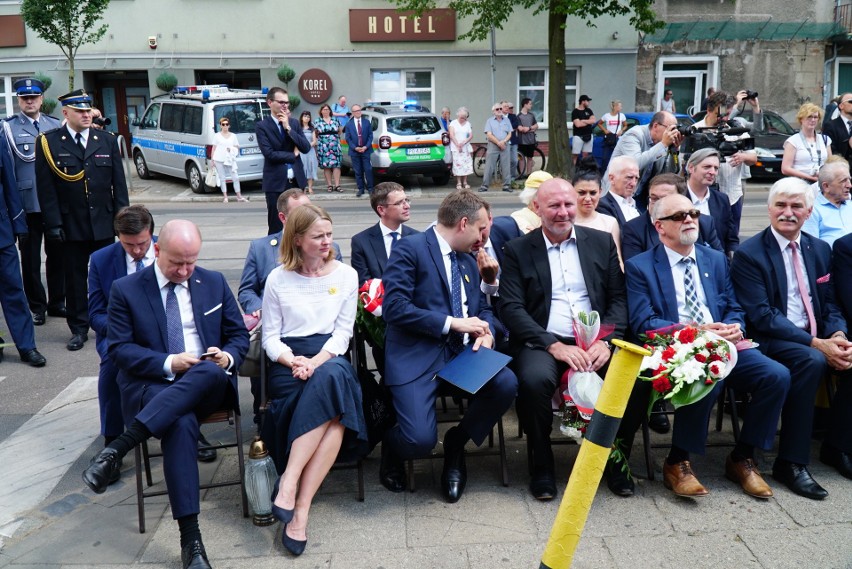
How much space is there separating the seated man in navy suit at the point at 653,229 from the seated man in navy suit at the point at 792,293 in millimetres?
590

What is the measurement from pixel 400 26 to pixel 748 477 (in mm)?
22789

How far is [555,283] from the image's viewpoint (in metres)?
5.12

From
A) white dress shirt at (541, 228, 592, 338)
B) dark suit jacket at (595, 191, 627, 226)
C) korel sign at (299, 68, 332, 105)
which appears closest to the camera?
white dress shirt at (541, 228, 592, 338)

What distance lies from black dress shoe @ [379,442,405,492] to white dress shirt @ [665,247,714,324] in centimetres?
186

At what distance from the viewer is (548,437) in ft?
15.6

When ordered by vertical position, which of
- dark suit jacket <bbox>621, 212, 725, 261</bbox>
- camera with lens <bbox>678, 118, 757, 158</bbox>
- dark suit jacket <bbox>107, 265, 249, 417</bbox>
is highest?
camera with lens <bbox>678, 118, 757, 158</bbox>

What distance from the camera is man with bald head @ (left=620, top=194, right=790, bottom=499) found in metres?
4.69

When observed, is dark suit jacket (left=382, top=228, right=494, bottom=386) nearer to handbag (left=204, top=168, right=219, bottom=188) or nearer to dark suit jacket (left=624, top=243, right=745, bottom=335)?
dark suit jacket (left=624, top=243, right=745, bottom=335)

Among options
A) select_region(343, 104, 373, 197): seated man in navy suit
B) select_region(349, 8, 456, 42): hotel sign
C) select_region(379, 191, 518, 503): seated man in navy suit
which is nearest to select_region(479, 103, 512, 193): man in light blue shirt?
select_region(343, 104, 373, 197): seated man in navy suit

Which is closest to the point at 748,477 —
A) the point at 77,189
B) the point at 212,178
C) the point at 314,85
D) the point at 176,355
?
the point at 176,355

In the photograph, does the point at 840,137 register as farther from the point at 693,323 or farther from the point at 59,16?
the point at 59,16

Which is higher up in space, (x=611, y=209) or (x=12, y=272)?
(x=611, y=209)

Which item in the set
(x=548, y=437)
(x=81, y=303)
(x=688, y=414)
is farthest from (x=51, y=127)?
(x=688, y=414)

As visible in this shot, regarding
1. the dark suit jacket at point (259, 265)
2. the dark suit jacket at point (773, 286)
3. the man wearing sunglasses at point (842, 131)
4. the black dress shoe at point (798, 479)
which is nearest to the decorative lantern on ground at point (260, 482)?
the dark suit jacket at point (259, 265)
